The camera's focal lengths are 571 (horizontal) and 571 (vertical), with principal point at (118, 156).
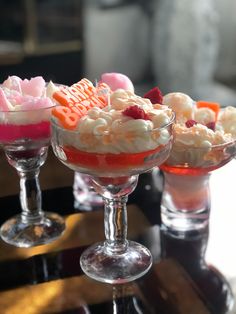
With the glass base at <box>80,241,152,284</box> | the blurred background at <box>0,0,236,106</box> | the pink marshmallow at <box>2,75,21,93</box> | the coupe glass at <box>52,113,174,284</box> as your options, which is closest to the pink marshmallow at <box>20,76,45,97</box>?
the pink marshmallow at <box>2,75,21,93</box>

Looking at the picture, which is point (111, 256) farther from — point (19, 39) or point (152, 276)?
point (19, 39)

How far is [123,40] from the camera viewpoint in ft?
9.03

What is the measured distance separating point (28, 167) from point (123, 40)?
1955 mm

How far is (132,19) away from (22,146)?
2003 millimetres

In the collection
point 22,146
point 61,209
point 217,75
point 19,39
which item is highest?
point 22,146

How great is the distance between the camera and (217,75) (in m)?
2.93

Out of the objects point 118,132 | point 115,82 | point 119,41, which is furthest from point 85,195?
point 119,41

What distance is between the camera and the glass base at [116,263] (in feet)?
2.54

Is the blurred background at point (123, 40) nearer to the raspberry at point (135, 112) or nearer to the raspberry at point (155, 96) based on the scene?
the raspberry at point (155, 96)

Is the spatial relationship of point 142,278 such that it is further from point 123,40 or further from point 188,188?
point 123,40

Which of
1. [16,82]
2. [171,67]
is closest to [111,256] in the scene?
[16,82]

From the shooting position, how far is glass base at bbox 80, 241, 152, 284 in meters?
0.77

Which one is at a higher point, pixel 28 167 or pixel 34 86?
pixel 34 86

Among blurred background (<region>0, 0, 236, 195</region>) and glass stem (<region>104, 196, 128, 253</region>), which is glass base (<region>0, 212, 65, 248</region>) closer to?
glass stem (<region>104, 196, 128, 253</region>)
